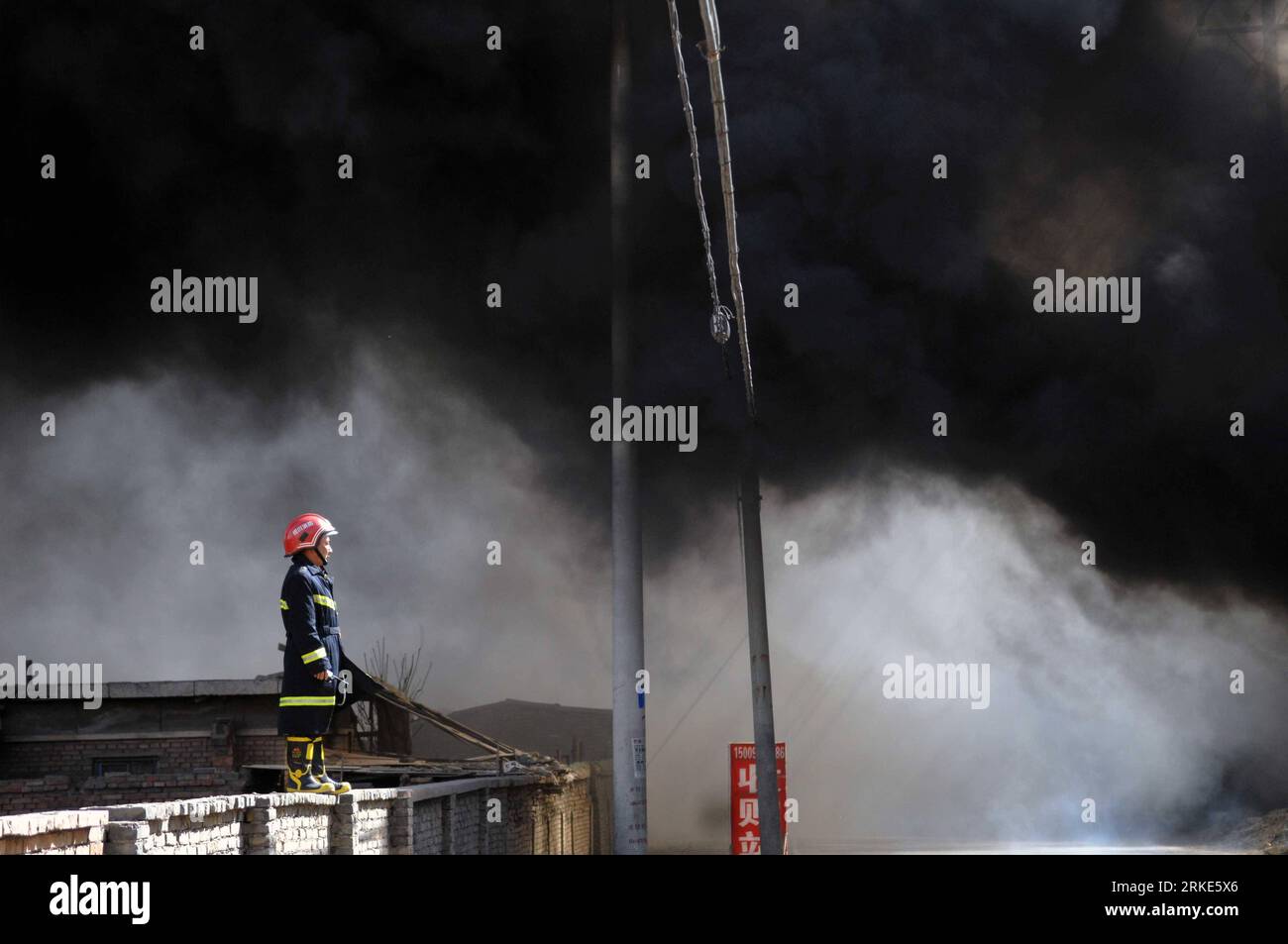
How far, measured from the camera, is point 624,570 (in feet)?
42.2

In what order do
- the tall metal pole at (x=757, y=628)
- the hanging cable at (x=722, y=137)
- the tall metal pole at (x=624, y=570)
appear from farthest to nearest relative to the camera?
the tall metal pole at (x=757, y=628) < the tall metal pole at (x=624, y=570) < the hanging cable at (x=722, y=137)

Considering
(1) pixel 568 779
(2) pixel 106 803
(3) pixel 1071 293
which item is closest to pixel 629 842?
(2) pixel 106 803

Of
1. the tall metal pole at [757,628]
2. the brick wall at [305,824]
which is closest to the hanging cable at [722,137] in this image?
the tall metal pole at [757,628]

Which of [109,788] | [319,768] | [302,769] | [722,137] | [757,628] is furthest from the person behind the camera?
[109,788]

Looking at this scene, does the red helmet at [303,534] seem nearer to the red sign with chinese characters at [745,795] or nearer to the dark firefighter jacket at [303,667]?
the dark firefighter jacket at [303,667]

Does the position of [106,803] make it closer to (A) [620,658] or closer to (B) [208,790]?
(B) [208,790]

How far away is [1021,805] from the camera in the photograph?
78.9ft

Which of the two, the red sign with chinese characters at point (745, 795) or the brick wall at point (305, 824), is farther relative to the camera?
the red sign with chinese characters at point (745, 795)

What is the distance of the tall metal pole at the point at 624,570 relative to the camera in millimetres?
12539

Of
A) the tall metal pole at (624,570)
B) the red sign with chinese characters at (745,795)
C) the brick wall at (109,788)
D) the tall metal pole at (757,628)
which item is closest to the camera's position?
the tall metal pole at (624,570)

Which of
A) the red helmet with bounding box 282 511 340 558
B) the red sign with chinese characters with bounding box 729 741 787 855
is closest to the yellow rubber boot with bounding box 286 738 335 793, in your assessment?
the red helmet with bounding box 282 511 340 558

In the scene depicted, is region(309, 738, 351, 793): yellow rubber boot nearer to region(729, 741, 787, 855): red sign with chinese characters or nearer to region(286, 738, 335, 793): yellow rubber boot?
region(286, 738, 335, 793): yellow rubber boot

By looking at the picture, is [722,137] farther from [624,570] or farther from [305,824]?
[305,824]

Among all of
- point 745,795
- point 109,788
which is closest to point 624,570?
point 109,788
